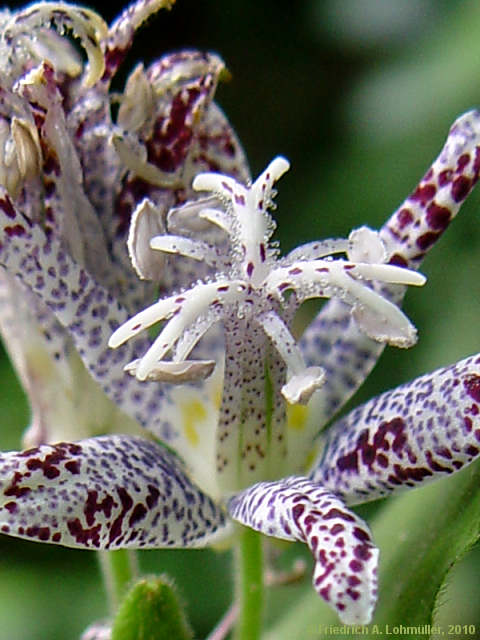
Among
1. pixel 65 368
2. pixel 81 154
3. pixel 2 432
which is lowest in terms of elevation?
pixel 2 432

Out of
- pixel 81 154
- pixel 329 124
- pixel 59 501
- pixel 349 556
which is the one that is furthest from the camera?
pixel 329 124

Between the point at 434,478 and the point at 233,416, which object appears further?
the point at 233,416

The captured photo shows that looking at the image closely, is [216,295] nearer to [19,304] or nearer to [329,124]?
[19,304]

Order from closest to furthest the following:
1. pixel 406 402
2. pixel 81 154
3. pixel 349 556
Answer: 1. pixel 349 556
2. pixel 406 402
3. pixel 81 154

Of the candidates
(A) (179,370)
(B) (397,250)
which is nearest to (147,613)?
(A) (179,370)

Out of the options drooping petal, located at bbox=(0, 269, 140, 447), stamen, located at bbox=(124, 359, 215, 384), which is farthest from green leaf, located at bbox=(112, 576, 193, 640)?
drooping petal, located at bbox=(0, 269, 140, 447)

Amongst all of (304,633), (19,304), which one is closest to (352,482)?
(304,633)

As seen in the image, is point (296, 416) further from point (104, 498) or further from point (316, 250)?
point (104, 498)
